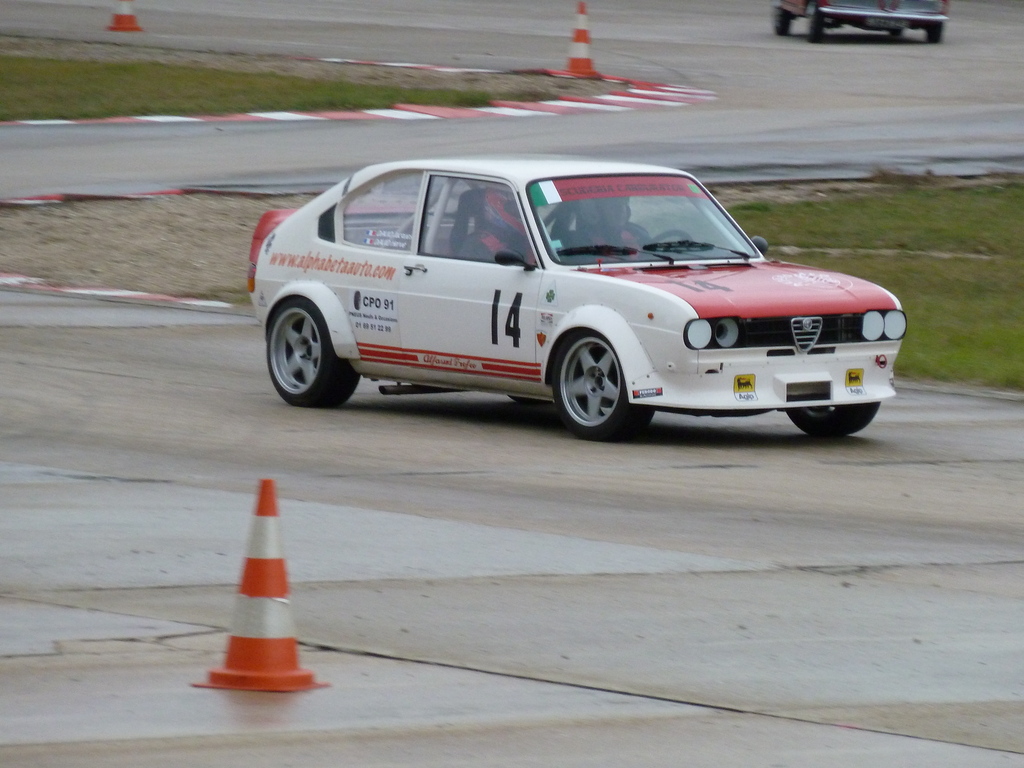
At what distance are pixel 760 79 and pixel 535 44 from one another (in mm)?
6662

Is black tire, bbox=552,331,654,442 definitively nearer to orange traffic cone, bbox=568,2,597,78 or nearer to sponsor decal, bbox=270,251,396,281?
sponsor decal, bbox=270,251,396,281

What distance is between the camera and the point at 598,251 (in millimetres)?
10672

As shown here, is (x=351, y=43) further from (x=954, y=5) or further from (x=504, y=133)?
(x=954, y=5)

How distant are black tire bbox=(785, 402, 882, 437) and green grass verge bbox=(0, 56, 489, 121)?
17.1m

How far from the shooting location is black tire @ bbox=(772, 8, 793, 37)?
38.1 meters

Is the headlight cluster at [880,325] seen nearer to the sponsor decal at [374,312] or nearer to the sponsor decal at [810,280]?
the sponsor decal at [810,280]

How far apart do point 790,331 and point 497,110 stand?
1752 cm

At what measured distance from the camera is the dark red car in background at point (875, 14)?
116 feet

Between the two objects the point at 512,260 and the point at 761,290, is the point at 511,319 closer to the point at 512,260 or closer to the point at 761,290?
the point at 512,260

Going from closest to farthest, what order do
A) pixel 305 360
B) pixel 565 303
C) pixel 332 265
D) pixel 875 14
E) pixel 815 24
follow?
pixel 565 303, pixel 332 265, pixel 305 360, pixel 875 14, pixel 815 24

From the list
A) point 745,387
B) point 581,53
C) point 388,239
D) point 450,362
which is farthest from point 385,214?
point 581,53

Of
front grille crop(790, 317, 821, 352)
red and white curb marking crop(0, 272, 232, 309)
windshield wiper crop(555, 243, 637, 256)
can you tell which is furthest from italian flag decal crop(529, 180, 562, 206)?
red and white curb marking crop(0, 272, 232, 309)

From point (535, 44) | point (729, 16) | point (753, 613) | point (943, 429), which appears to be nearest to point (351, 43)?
point (535, 44)

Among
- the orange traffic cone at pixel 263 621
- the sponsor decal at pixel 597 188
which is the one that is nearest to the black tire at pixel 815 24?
the sponsor decal at pixel 597 188
